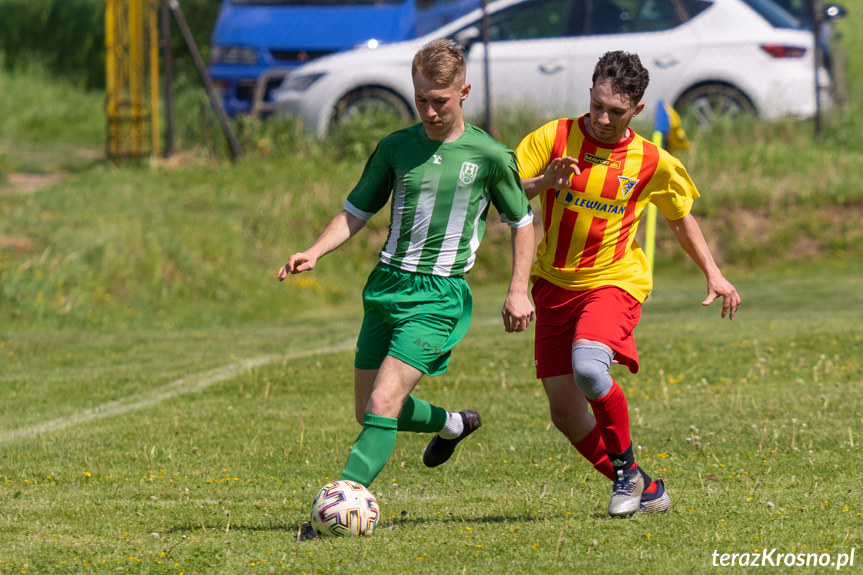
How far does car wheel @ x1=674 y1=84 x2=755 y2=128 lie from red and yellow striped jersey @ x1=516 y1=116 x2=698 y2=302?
11.8 metres

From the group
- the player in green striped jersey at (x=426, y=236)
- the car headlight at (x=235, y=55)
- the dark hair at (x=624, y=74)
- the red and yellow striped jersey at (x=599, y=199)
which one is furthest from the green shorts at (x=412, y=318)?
the car headlight at (x=235, y=55)

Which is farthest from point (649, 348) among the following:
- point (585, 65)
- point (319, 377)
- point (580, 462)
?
point (585, 65)

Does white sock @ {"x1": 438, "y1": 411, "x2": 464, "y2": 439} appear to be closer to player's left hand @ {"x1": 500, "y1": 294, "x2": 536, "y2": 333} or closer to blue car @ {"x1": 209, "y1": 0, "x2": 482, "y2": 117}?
player's left hand @ {"x1": 500, "y1": 294, "x2": 536, "y2": 333}

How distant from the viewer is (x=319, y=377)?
9383mm

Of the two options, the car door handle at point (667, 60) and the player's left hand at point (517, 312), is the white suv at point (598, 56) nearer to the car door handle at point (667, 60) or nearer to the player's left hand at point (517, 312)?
the car door handle at point (667, 60)

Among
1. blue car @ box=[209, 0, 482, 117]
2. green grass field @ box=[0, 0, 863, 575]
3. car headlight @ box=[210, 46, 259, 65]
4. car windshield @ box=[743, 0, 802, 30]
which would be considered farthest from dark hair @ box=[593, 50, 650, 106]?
car headlight @ box=[210, 46, 259, 65]

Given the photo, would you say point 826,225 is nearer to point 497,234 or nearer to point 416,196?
point 497,234

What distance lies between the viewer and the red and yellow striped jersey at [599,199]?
530 cm

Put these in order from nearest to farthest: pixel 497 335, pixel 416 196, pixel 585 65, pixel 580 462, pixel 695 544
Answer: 1. pixel 695 544
2. pixel 416 196
3. pixel 580 462
4. pixel 497 335
5. pixel 585 65

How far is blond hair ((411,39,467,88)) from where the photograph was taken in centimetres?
475

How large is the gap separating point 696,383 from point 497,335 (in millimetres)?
2845

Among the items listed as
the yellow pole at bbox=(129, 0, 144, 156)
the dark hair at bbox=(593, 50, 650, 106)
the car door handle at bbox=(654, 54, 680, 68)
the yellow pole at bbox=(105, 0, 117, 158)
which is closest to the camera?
the dark hair at bbox=(593, 50, 650, 106)

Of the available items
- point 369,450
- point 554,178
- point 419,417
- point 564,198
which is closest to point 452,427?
point 419,417
